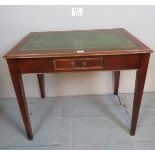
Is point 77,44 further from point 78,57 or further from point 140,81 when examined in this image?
point 140,81

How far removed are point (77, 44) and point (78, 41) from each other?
3.0 inches

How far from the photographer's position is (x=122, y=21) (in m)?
1.59

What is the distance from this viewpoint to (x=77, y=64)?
110cm

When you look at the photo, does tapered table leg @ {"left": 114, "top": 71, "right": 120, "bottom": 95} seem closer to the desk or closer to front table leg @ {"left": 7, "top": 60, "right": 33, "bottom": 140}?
the desk

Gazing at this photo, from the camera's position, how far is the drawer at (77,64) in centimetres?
109

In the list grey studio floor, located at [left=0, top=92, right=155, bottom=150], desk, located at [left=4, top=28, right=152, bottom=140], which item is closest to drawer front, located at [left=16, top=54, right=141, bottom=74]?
desk, located at [left=4, top=28, right=152, bottom=140]

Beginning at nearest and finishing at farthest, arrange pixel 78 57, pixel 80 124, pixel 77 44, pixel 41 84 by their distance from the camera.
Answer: pixel 78 57, pixel 77 44, pixel 80 124, pixel 41 84

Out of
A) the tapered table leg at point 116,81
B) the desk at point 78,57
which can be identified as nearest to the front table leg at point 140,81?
the desk at point 78,57

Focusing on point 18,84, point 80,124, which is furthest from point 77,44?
point 80,124

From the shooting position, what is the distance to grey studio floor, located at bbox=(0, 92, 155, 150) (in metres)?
1.37

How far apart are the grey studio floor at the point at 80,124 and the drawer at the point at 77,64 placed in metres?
0.57

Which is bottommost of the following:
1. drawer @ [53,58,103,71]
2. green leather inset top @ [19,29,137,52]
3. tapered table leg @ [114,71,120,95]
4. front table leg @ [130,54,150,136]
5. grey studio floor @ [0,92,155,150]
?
grey studio floor @ [0,92,155,150]

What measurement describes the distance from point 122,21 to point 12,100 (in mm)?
1263

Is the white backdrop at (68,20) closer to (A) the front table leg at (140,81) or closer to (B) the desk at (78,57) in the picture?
(B) the desk at (78,57)
